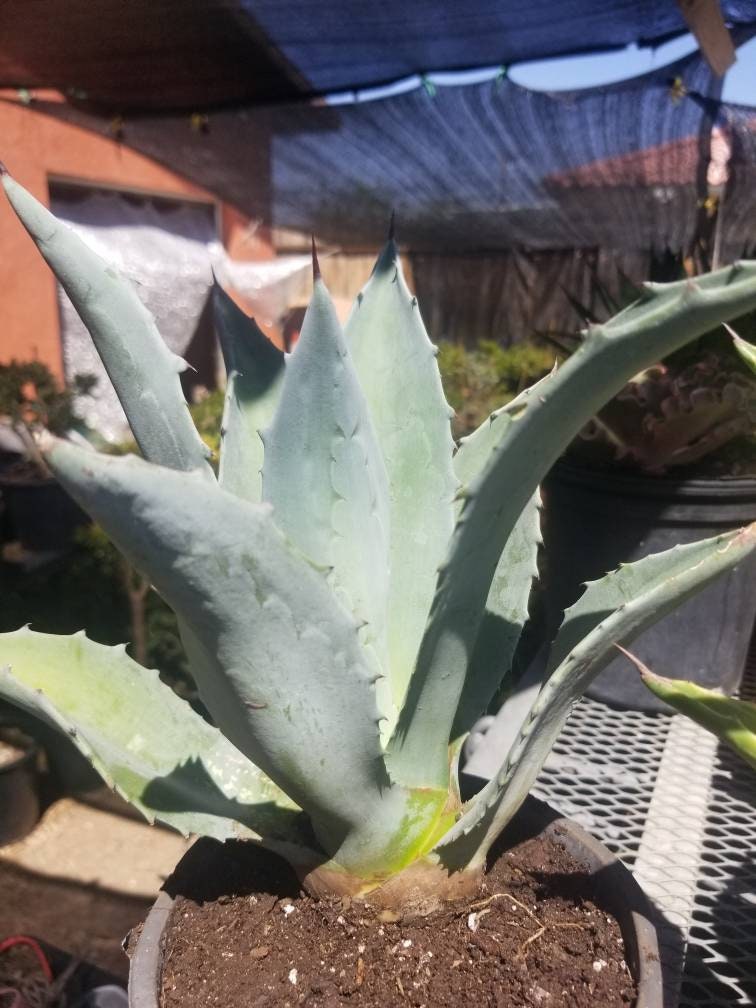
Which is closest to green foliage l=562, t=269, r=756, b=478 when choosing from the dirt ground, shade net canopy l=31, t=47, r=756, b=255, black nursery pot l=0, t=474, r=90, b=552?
shade net canopy l=31, t=47, r=756, b=255

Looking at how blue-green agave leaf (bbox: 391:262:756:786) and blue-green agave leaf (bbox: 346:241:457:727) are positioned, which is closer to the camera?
blue-green agave leaf (bbox: 391:262:756:786)

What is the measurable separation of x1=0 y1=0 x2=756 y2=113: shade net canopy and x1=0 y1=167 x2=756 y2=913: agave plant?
1276 millimetres

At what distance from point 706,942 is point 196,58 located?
6.90ft

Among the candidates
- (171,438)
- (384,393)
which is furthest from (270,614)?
(384,393)

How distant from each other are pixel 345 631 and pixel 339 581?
10 cm

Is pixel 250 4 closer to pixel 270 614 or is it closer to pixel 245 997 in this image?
pixel 270 614

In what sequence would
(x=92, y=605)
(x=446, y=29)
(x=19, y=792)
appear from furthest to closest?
(x=92, y=605) < (x=19, y=792) < (x=446, y=29)

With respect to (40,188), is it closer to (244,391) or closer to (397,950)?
(244,391)

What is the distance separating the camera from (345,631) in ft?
1.50

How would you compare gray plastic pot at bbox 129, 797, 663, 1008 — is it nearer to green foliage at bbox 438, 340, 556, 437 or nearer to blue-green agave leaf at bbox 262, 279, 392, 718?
blue-green agave leaf at bbox 262, 279, 392, 718

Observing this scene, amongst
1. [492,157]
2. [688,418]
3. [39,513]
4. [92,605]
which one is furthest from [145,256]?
[688,418]

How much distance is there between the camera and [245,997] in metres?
0.50

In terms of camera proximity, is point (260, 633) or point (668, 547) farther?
point (668, 547)

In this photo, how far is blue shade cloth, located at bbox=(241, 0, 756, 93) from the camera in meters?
1.65
